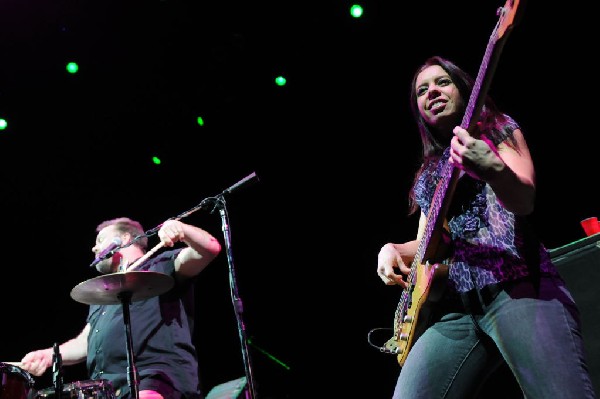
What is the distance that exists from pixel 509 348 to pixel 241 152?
4.71 metres

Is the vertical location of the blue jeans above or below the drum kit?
below

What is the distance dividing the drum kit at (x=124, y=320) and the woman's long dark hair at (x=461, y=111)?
1.77 meters

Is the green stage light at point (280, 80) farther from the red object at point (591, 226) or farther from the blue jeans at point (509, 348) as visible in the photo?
the blue jeans at point (509, 348)

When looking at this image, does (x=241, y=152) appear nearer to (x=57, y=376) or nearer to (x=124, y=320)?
(x=124, y=320)

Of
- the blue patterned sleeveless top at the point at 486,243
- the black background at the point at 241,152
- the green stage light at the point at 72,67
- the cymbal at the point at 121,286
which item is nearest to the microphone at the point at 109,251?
the cymbal at the point at 121,286

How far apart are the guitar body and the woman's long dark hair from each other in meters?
0.51

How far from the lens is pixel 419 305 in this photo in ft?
7.02

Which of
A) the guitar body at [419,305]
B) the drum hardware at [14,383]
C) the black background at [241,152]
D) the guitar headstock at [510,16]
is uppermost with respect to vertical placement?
the black background at [241,152]

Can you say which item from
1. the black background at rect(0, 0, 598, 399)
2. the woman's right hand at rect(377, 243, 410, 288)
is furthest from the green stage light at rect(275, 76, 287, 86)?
the woman's right hand at rect(377, 243, 410, 288)

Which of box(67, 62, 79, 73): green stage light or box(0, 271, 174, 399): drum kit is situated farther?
box(67, 62, 79, 73): green stage light

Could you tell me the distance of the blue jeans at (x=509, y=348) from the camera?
5.83ft

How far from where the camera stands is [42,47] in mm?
5590

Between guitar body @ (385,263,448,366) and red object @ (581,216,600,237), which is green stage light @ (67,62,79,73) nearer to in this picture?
guitar body @ (385,263,448,366)

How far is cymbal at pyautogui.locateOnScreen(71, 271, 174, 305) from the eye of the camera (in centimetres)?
358
